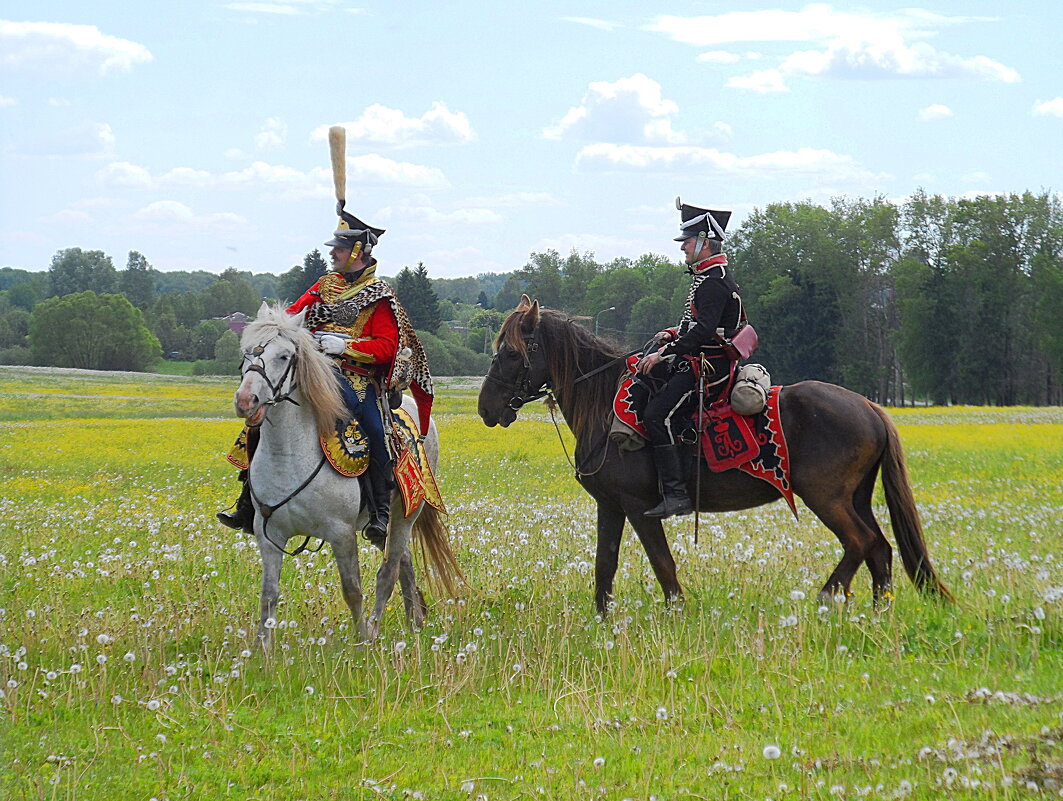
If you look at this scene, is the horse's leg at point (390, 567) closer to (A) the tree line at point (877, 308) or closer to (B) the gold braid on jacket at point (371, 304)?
(B) the gold braid on jacket at point (371, 304)

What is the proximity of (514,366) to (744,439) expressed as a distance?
2183 mm

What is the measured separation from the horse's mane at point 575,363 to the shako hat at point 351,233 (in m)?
1.49

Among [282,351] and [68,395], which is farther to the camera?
[68,395]

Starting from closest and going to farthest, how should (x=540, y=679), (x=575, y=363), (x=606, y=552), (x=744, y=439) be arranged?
(x=540, y=679) < (x=744, y=439) < (x=606, y=552) < (x=575, y=363)

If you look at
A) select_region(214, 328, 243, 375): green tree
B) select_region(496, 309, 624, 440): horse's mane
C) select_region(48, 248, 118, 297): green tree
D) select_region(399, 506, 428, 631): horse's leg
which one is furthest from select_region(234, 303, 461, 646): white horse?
select_region(48, 248, 118, 297): green tree

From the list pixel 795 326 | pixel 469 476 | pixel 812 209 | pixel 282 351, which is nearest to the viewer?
pixel 282 351

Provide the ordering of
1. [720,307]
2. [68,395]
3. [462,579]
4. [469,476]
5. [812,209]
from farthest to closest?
[812,209] < [68,395] < [469,476] < [462,579] < [720,307]

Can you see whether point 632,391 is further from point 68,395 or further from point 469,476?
point 68,395

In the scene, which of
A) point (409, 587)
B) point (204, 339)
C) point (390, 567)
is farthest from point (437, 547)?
point (204, 339)

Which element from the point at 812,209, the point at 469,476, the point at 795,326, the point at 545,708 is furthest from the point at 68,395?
the point at 812,209

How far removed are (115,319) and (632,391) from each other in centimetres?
10298

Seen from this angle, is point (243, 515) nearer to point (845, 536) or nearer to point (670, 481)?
point (670, 481)

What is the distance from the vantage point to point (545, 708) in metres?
6.86

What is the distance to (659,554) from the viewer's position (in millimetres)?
9391
